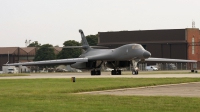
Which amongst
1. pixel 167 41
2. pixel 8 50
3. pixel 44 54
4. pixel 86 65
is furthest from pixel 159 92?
pixel 44 54

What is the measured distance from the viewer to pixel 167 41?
107 meters

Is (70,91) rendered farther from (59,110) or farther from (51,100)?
(59,110)

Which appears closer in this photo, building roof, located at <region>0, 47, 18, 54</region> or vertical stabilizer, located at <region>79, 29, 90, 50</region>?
vertical stabilizer, located at <region>79, 29, 90, 50</region>

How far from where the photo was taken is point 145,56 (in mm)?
53250

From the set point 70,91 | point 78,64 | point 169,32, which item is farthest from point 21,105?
point 169,32

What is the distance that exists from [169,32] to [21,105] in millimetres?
92948

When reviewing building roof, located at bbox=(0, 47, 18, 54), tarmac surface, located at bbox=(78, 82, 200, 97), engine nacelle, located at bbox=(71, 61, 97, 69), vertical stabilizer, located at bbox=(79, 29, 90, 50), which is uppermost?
building roof, located at bbox=(0, 47, 18, 54)

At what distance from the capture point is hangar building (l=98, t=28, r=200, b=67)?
106 metres

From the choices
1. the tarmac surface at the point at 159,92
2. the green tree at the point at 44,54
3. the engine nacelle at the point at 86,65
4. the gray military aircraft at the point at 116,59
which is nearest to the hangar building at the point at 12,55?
the green tree at the point at 44,54

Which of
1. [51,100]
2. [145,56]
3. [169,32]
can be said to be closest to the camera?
[51,100]

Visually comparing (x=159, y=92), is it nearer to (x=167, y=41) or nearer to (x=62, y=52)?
(x=167, y=41)

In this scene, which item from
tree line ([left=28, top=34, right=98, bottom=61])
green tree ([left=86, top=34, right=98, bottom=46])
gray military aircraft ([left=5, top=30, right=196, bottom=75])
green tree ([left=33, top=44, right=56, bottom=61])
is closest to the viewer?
gray military aircraft ([left=5, top=30, right=196, bottom=75])

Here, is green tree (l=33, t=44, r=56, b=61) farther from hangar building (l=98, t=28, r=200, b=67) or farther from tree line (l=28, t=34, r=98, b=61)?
hangar building (l=98, t=28, r=200, b=67)

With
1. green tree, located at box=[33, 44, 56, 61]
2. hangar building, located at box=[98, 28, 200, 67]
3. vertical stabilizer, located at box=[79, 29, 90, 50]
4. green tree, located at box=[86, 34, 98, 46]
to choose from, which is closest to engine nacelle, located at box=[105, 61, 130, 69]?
vertical stabilizer, located at box=[79, 29, 90, 50]
